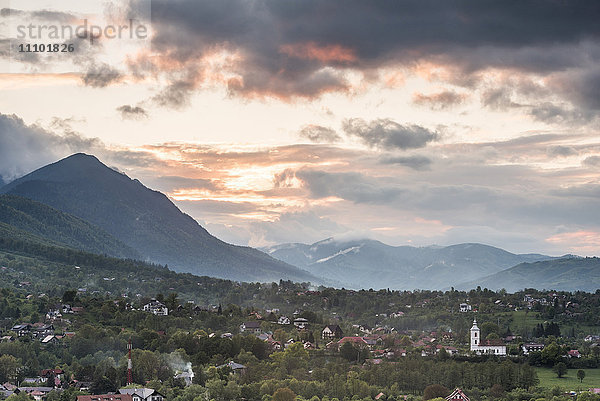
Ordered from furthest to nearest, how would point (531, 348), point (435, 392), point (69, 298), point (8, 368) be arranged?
1. point (69, 298)
2. point (531, 348)
3. point (8, 368)
4. point (435, 392)

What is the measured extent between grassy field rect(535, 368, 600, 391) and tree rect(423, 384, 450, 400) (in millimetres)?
9262

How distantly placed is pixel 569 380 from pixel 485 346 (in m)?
13.1

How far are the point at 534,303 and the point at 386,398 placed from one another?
68.4 metres

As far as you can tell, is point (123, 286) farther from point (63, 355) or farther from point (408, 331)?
point (63, 355)

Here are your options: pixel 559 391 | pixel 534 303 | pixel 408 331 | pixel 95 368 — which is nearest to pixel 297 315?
pixel 408 331

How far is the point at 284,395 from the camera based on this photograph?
57.4 metres

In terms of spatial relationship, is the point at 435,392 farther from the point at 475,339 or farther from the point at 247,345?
the point at 475,339

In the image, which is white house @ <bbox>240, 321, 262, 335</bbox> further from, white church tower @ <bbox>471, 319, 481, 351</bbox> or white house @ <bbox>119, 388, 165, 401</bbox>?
white house @ <bbox>119, 388, 165, 401</bbox>

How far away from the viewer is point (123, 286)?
149m

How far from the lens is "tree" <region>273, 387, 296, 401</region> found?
57.1 meters

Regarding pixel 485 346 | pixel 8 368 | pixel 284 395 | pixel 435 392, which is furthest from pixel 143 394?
pixel 485 346

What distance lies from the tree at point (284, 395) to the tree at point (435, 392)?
943cm

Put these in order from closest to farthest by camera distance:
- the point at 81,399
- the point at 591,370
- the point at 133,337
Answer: the point at 81,399, the point at 591,370, the point at 133,337

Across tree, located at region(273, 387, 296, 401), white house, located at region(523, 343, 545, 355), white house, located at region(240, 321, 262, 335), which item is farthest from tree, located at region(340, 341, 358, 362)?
white house, located at region(240, 321, 262, 335)
